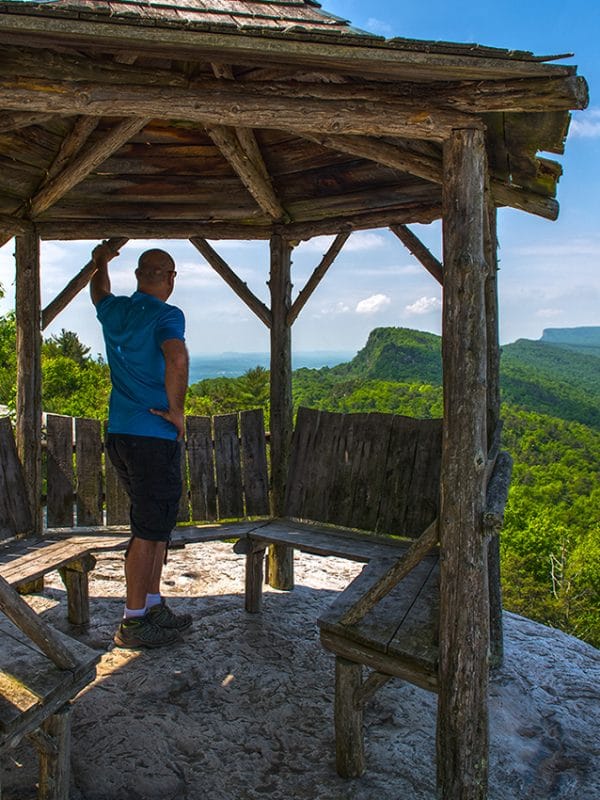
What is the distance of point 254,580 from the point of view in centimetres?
513

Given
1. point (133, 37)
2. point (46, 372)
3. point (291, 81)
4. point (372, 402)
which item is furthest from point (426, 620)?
point (372, 402)

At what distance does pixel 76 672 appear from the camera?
9.17ft

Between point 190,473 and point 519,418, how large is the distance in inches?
1732

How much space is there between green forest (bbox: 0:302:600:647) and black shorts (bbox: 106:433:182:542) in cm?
841

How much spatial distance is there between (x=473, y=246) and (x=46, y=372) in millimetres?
16940

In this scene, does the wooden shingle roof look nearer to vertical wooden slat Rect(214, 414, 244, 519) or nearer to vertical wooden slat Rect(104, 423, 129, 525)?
vertical wooden slat Rect(214, 414, 244, 519)

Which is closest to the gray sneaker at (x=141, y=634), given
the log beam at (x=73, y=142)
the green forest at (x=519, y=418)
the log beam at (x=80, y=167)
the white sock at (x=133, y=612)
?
the white sock at (x=133, y=612)

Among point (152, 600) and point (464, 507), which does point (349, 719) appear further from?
point (152, 600)

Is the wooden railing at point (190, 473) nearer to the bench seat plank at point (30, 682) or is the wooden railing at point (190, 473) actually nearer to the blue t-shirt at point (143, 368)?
the blue t-shirt at point (143, 368)

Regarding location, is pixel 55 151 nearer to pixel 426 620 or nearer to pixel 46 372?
pixel 426 620

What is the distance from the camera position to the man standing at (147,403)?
386 centimetres

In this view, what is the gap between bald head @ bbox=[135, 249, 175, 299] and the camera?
4016 mm

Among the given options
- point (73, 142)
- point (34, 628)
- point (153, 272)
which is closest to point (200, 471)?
point (153, 272)

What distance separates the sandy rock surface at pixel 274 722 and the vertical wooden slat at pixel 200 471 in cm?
77
